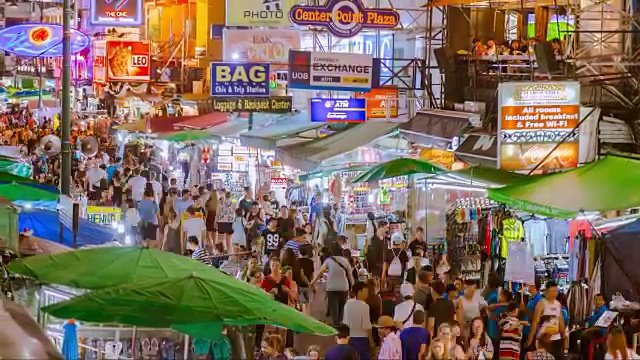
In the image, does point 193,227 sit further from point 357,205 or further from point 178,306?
point 178,306

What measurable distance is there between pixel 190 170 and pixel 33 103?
26460mm

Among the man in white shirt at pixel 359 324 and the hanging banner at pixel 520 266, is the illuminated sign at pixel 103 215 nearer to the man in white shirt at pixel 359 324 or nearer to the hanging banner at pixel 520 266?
the hanging banner at pixel 520 266

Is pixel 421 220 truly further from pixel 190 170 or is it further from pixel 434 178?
pixel 190 170

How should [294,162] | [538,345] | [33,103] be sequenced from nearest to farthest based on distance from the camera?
[538,345]
[294,162]
[33,103]

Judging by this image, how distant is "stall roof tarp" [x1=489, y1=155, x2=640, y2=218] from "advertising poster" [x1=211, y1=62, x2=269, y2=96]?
12.9 metres

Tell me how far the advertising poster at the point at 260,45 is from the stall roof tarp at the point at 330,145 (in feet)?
8.36

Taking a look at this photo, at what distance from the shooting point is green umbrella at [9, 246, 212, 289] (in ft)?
38.2

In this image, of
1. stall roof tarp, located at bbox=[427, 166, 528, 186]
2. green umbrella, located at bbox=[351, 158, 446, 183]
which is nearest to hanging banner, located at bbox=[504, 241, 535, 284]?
stall roof tarp, located at bbox=[427, 166, 528, 186]

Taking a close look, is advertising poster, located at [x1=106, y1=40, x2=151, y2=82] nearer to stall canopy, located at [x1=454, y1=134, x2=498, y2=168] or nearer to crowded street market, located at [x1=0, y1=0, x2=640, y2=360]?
crowded street market, located at [x1=0, y1=0, x2=640, y2=360]

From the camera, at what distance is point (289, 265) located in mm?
19188

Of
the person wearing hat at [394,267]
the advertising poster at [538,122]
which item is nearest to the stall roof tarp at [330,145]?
the person wearing hat at [394,267]

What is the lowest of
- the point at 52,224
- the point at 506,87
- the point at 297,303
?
the point at 297,303


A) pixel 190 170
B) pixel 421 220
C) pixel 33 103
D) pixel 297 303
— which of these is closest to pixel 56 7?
pixel 33 103

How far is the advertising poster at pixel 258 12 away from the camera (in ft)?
93.9
